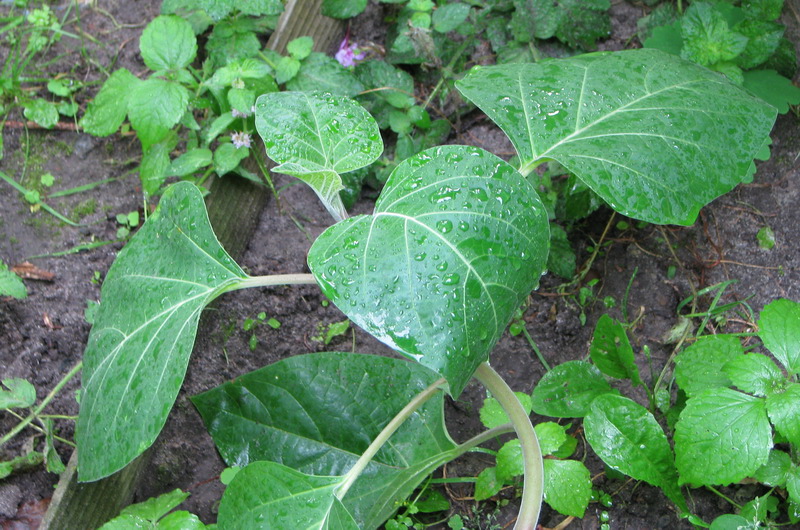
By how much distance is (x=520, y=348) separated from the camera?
1823 mm

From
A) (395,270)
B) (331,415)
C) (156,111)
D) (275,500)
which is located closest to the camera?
(395,270)

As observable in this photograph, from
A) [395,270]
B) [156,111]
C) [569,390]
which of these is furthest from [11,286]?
Answer: [569,390]

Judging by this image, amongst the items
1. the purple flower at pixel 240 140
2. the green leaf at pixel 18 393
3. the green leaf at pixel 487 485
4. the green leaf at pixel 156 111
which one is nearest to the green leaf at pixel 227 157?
the purple flower at pixel 240 140

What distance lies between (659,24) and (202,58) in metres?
1.50

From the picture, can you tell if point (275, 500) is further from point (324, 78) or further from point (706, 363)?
point (324, 78)

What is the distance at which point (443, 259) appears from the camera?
1042mm

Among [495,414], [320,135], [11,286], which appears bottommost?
[495,414]

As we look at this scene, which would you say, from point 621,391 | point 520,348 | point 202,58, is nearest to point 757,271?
point 621,391

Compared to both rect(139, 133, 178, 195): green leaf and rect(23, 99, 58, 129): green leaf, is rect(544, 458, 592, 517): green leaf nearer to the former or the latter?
rect(139, 133, 178, 195): green leaf

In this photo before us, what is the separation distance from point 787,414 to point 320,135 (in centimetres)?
106

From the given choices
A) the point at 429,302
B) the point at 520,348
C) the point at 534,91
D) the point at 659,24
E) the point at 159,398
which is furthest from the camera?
the point at 659,24

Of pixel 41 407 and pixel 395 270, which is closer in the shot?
pixel 395 270

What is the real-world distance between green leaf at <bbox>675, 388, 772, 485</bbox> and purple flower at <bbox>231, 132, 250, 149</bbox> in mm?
1330

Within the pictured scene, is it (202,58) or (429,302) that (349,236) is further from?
(202,58)
